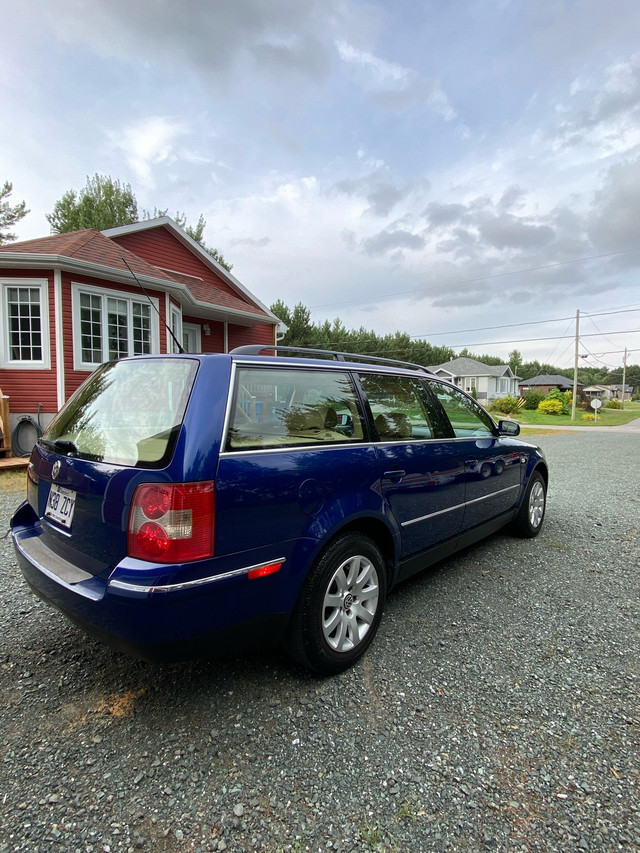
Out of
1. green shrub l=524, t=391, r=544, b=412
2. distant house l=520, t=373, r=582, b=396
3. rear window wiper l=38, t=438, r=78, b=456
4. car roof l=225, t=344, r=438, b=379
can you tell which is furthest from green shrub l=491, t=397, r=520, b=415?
distant house l=520, t=373, r=582, b=396

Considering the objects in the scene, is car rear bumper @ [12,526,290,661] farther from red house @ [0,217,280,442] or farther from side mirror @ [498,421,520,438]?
red house @ [0,217,280,442]

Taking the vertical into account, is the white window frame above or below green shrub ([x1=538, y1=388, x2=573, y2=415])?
above

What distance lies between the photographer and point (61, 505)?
211cm

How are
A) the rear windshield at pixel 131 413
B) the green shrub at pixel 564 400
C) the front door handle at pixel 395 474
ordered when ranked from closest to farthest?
the rear windshield at pixel 131 413 → the front door handle at pixel 395 474 → the green shrub at pixel 564 400

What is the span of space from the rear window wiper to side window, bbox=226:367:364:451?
864mm

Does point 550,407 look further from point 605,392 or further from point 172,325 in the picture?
point 605,392

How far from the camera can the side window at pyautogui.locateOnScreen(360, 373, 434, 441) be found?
2701 millimetres

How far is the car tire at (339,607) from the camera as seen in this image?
2.10 metres

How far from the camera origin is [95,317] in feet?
31.5

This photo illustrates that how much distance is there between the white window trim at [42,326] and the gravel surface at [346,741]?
299 inches

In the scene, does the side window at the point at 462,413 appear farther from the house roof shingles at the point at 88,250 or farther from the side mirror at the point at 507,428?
the house roof shingles at the point at 88,250

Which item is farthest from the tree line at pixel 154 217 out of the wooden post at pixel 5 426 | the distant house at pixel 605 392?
the distant house at pixel 605 392

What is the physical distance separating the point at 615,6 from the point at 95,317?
10.9 metres

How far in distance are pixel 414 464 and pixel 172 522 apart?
159cm
